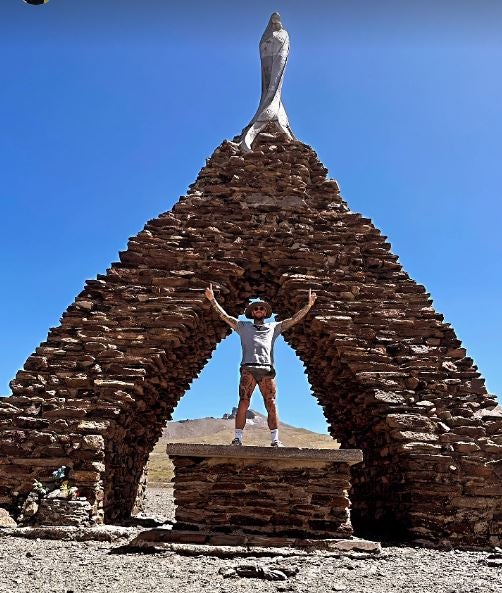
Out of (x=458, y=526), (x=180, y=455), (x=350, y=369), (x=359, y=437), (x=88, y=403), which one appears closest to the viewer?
(x=180, y=455)

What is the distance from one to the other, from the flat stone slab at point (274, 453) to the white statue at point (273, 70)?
8.94m

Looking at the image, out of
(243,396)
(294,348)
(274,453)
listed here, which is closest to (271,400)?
(243,396)

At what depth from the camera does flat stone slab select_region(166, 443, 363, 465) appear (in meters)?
6.86

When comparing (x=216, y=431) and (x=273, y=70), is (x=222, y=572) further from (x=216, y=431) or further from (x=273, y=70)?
(x=216, y=431)

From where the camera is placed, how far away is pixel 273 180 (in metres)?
12.1

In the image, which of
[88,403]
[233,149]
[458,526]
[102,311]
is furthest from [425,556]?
[233,149]

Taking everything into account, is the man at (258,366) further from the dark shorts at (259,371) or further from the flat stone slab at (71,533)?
the flat stone slab at (71,533)

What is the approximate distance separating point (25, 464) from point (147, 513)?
4.86m

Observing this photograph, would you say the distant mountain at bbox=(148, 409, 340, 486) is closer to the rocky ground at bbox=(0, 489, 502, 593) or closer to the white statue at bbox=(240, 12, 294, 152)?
the white statue at bbox=(240, 12, 294, 152)

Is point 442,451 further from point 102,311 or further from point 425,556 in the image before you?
point 102,311

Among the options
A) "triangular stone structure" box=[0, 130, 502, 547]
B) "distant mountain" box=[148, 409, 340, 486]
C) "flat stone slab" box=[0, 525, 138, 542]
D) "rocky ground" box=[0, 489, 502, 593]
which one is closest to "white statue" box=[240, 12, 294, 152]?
"triangular stone structure" box=[0, 130, 502, 547]

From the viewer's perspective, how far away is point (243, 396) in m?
7.16

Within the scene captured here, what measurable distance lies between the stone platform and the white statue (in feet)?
29.5

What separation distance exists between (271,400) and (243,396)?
36 centimetres
